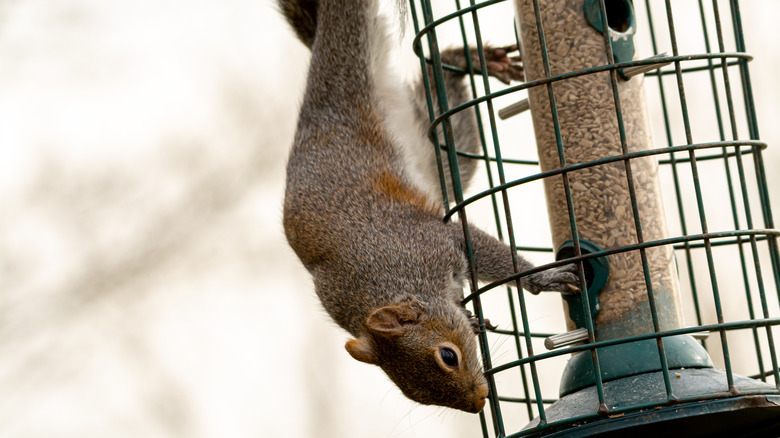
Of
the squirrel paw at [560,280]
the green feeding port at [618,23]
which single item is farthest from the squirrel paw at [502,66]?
the squirrel paw at [560,280]

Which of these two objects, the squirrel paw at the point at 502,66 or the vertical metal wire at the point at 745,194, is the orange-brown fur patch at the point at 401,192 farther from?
the vertical metal wire at the point at 745,194

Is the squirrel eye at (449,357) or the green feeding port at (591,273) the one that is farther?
the squirrel eye at (449,357)

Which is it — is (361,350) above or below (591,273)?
below

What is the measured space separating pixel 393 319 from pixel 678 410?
1435mm

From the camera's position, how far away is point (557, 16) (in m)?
3.55

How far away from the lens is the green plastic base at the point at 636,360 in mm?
3092

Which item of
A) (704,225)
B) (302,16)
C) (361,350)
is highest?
(302,16)

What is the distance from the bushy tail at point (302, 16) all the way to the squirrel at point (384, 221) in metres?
0.08

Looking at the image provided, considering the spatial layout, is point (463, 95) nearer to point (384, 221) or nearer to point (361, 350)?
point (384, 221)

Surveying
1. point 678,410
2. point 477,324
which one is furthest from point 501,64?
point 678,410

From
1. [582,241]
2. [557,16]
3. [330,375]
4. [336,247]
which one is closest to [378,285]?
[336,247]

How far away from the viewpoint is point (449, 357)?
385 centimetres

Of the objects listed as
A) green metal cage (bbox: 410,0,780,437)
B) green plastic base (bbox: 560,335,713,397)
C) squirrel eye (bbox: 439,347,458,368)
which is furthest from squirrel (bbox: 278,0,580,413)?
green plastic base (bbox: 560,335,713,397)

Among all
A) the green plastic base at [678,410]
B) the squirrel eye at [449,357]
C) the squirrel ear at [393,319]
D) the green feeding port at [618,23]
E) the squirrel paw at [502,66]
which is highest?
the squirrel paw at [502,66]
